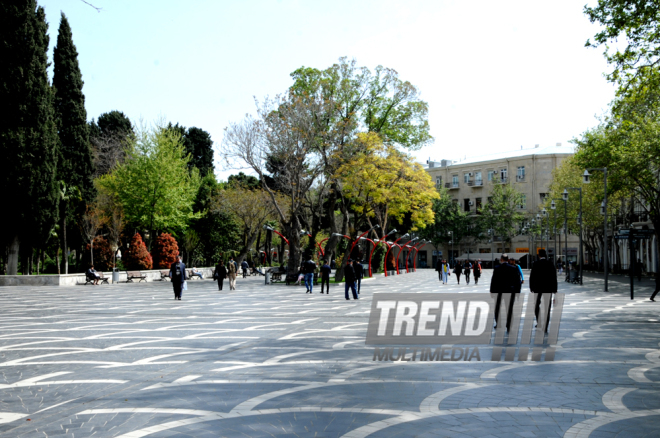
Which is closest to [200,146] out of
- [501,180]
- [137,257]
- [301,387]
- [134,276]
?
[137,257]

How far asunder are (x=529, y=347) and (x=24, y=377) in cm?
765

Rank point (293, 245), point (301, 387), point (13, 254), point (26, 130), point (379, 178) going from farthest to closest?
1. point (379, 178)
2. point (13, 254)
3. point (293, 245)
4. point (26, 130)
5. point (301, 387)

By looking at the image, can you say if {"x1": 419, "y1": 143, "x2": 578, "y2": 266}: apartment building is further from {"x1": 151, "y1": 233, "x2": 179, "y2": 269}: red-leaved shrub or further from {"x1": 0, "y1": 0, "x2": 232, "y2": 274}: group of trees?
{"x1": 151, "y1": 233, "x2": 179, "y2": 269}: red-leaved shrub

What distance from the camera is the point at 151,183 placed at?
148 feet

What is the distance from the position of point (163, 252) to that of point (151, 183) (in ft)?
17.2

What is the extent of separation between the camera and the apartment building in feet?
264

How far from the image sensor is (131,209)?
44719 mm

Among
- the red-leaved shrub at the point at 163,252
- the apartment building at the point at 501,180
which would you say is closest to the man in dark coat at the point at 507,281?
the red-leaved shrub at the point at 163,252

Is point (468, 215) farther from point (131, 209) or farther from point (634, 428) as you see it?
point (634, 428)

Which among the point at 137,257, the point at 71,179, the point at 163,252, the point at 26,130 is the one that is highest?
the point at 26,130

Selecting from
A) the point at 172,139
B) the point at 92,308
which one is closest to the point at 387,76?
the point at 172,139

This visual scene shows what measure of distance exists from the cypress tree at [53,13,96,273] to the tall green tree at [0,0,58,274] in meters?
4.63

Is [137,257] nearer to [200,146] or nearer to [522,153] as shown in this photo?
[200,146]

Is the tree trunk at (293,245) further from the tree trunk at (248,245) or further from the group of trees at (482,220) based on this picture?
the group of trees at (482,220)
